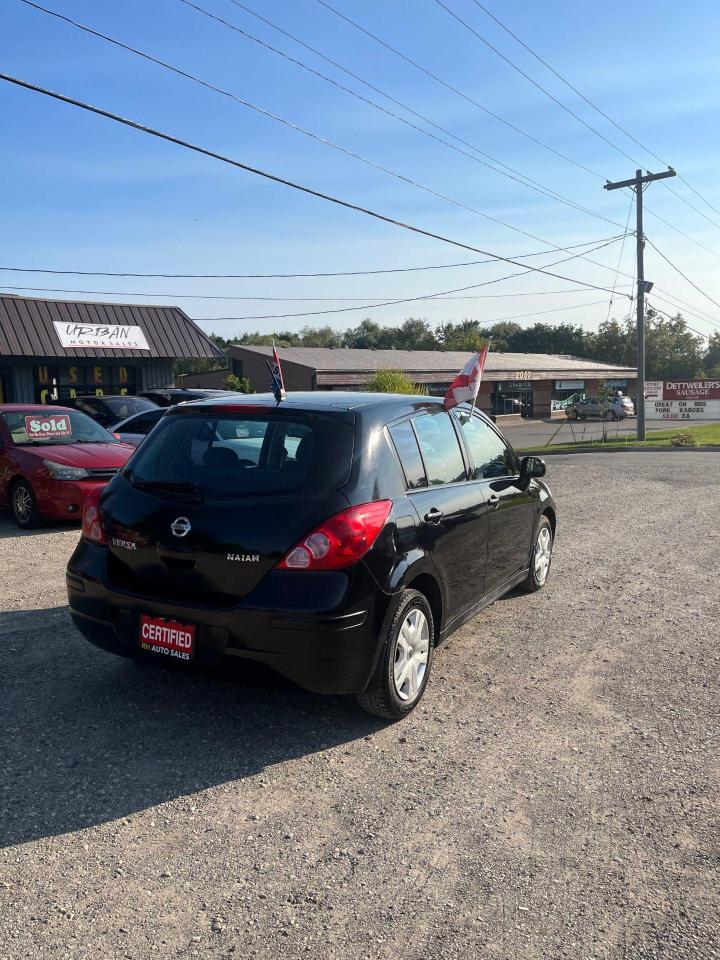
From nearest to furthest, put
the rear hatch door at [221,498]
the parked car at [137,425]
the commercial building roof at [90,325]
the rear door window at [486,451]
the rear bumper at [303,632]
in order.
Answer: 1. the rear bumper at [303,632]
2. the rear hatch door at [221,498]
3. the rear door window at [486,451]
4. the parked car at [137,425]
5. the commercial building roof at [90,325]

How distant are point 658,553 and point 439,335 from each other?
9840 cm

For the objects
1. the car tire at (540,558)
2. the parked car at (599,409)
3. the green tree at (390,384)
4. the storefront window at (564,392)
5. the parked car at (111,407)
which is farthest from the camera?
→ the storefront window at (564,392)

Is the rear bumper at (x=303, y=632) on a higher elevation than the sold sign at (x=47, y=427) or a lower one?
lower

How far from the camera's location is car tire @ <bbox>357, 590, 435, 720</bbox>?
3.88m

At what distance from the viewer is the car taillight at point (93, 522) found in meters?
4.25

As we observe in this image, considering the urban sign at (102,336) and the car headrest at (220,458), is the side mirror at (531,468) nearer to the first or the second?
the car headrest at (220,458)

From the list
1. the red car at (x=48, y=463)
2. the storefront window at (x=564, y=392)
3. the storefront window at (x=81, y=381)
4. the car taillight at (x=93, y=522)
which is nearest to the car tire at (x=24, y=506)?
the red car at (x=48, y=463)

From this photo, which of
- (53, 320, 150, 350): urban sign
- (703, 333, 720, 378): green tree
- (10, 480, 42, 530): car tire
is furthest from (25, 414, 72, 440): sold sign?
(703, 333, 720, 378): green tree

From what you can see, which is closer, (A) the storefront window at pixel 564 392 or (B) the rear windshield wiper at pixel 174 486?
(B) the rear windshield wiper at pixel 174 486

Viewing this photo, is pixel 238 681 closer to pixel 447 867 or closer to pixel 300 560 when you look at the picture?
pixel 300 560

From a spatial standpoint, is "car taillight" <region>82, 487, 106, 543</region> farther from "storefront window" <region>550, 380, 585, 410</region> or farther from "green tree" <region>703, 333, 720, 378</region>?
"green tree" <region>703, 333, 720, 378</region>

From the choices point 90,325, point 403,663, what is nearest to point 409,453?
point 403,663

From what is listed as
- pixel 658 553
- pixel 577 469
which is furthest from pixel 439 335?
pixel 658 553

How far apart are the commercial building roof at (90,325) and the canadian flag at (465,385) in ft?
64.8
